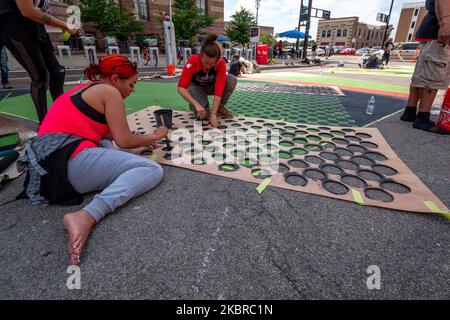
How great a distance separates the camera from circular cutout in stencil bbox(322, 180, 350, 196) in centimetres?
163

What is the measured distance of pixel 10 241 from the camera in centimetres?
123

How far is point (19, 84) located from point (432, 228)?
8512 mm

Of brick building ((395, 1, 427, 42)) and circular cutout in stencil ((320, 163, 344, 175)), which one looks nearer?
circular cutout in stencil ((320, 163, 344, 175))

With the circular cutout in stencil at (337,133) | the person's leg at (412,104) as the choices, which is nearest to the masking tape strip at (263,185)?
the circular cutout in stencil at (337,133)

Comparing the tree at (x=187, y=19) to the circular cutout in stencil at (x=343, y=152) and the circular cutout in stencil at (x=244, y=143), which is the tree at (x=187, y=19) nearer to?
the circular cutout in stencil at (x=244, y=143)

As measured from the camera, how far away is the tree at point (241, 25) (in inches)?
1038

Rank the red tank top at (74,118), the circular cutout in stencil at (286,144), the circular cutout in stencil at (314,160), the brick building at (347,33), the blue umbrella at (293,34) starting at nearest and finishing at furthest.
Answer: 1. the red tank top at (74,118)
2. the circular cutout in stencil at (314,160)
3. the circular cutout in stencil at (286,144)
4. the blue umbrella at (293,34)
5. the brick building at (347,33)

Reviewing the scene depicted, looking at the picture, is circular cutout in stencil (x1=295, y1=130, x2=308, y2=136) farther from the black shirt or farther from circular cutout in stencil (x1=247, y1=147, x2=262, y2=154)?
the black shirt

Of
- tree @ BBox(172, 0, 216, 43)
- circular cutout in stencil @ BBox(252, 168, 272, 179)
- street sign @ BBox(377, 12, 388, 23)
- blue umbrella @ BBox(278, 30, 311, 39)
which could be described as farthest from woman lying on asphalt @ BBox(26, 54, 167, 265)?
street sign @ BBox(377, 12, 388, 23)

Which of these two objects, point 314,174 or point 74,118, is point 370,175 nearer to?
point 314,174

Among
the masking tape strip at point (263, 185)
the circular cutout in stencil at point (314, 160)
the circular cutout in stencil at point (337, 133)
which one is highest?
the circular cutout in stencil at point (337, 133)

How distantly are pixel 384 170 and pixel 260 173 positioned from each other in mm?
1012

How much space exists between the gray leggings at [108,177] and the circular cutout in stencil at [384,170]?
69.3 inches
